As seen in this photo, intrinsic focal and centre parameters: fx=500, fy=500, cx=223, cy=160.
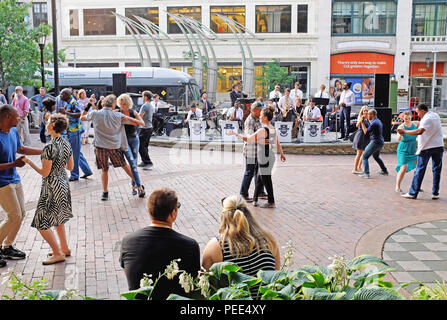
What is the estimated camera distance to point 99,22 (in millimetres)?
44969

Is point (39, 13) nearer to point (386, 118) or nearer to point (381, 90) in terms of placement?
point (381, 90)

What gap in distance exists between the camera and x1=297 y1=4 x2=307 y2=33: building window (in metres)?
42.3

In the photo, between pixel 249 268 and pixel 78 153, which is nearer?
pixel 249 268

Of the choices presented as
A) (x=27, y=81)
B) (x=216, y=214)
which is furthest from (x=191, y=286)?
(x=27, y=81)

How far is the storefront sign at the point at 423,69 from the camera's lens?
40625 millimetres

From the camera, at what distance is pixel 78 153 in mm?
10242

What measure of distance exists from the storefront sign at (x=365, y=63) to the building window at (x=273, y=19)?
18.4 feet

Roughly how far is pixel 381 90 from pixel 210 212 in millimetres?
10680

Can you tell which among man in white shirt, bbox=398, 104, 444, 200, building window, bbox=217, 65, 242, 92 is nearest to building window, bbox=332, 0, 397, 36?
building window, bbox=217, 65, 242, 92

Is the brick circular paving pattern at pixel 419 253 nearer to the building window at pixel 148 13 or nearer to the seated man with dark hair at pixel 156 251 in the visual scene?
the seated man with dark hair at pixel 156 251

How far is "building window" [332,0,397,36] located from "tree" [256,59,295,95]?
5.81 meters

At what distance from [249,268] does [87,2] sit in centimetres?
4560

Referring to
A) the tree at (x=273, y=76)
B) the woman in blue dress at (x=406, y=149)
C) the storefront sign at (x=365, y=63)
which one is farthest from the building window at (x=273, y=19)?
the woman in blue dress at (x=406, y=149)
